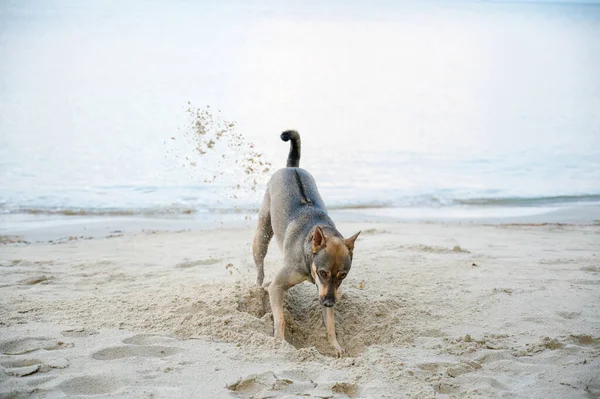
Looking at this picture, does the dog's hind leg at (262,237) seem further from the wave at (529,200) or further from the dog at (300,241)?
the wave at (529,200)

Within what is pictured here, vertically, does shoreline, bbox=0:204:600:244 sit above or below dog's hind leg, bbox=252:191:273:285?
below

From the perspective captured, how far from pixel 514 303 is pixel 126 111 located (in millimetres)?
21279

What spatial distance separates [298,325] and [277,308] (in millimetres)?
402

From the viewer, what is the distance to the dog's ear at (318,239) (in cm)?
552

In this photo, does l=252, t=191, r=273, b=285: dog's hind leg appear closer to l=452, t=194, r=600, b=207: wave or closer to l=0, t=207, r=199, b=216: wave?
l=0, t=207, r=199, b=216: wave

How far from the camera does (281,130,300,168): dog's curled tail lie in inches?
284

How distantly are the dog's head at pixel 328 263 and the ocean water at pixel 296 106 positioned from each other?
7.25 metres

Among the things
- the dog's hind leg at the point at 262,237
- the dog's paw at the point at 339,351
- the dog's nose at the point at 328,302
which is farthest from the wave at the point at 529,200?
the dog's nose at the point at 328,302

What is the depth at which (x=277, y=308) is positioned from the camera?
6000 mm

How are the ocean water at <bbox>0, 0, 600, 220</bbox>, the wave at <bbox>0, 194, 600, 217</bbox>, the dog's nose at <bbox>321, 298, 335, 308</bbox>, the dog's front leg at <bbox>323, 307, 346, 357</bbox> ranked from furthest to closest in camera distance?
the ocean water at <bbox>0, 0, 600, 220</bbox> → the wave at <bbox>0, 194, 600, 217</bbox> → the dog's front leg at <bbox>323, 307, 346, 357</bbox> → the dog's nose at <bbox>321, 298, 335, 308</bbox>

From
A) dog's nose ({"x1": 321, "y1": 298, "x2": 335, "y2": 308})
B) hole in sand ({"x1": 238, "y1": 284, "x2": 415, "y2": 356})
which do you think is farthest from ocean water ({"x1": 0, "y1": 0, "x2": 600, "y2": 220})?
dog's nose ({"x1": 321, "y1": 298, "x2": 335, "y2": 308})

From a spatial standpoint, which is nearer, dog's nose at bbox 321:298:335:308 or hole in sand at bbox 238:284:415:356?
dog's nose at bbox 321:298:335:308

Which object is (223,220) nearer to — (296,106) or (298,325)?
(298,325)

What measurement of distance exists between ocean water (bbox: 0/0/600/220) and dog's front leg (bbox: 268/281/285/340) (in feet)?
22.1
